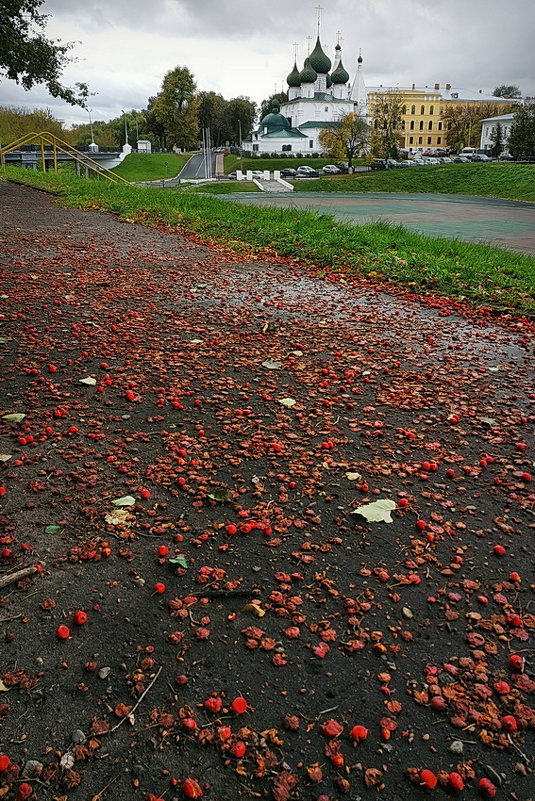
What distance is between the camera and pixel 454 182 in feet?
164

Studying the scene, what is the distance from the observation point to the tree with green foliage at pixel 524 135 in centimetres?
6327

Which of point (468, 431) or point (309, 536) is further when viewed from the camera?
point (468, 431)

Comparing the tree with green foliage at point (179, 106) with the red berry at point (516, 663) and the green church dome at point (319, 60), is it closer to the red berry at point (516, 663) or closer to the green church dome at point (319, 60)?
the green church dome at point (319, 60)

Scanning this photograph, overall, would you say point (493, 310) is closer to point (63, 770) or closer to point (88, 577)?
point (88, 577)

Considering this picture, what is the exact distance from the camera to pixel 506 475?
3707mm

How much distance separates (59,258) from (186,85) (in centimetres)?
9163

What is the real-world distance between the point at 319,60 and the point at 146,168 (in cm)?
4901

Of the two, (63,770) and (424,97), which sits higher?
(424,97)

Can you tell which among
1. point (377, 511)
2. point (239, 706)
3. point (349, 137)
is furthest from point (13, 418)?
point (349, 137)

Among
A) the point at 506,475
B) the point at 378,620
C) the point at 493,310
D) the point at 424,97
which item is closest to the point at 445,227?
the point at 493,310

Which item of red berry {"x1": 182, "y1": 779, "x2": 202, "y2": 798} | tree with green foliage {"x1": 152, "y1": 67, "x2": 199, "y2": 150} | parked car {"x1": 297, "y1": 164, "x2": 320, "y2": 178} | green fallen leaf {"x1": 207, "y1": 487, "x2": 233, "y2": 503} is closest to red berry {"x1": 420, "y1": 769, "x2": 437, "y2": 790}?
red berry {"x1": 182, "y1": 779, "x2": 202, "y2": 798}

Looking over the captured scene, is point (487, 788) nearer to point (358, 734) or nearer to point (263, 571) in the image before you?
point (358, 734)

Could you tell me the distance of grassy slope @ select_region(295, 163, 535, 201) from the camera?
1757 inches

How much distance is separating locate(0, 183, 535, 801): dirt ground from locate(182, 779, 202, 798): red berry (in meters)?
A: 0.01
